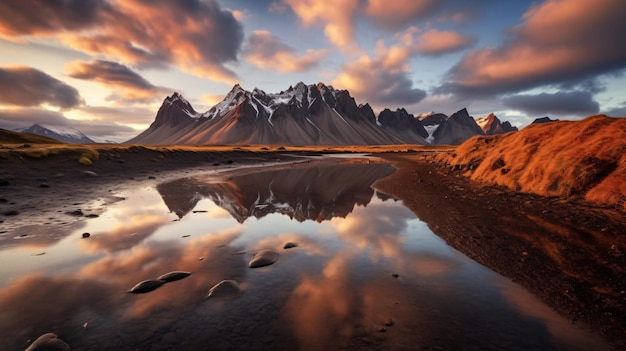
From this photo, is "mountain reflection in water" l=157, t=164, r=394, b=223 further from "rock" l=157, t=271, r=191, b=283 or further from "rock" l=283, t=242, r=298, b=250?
"rock" l=157, t=271, r=191, b=283

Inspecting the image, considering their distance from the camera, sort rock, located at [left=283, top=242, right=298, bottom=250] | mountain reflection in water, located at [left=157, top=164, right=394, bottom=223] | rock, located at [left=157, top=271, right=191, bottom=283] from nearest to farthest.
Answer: rock, located at [left=157, top=271, right=191, bottom=283] < rock, located at [left=283, top=242, right=298, bottom=250] < mountain reflection in water, located at [left=157, top=164, right=394, bottom=223]

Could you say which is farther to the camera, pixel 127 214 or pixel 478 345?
pixel 127 214

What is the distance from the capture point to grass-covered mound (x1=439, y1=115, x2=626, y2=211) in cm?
1429

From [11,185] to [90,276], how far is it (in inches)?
750

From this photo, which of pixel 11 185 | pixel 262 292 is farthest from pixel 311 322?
pixel 11 185

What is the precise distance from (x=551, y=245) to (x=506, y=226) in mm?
2171

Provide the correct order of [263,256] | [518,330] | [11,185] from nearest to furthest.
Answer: [518,330] < [263,256] < [11,185]

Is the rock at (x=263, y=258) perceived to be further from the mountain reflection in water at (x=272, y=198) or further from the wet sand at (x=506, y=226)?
the wet sand at (x=506, y=226)

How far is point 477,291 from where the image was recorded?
6805 mm

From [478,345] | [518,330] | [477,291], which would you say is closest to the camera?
[478,345]

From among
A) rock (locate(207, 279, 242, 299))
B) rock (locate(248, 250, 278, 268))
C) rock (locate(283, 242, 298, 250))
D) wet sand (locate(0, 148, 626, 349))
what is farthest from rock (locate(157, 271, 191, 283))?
wet sand (locate(0, 148, 626, 349))

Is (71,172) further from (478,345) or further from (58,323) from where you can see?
(478,345)

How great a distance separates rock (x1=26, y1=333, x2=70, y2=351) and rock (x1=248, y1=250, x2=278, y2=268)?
441cm

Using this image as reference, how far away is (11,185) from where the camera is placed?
1914 cm
